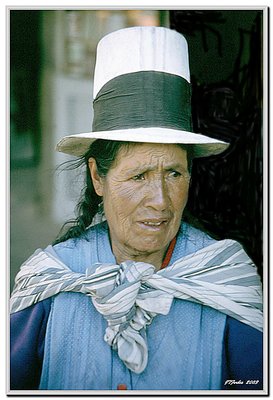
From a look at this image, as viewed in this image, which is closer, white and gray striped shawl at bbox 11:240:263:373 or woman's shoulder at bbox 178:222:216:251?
white and gray striped shawl at bbox 11:240:263:373

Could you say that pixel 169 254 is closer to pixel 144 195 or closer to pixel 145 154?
pixel 144 195

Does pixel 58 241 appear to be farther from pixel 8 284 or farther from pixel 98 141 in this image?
pixel 98 141

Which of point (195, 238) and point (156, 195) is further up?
point (156, 195)

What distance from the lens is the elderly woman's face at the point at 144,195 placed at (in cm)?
342

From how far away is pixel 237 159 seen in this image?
11.6ft

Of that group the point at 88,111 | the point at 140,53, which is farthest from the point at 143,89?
the point at 88,111

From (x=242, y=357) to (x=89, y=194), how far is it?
1.31m

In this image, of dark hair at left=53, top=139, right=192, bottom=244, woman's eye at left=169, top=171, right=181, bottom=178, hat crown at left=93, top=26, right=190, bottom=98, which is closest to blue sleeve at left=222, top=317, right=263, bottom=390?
woman's eye at left=169, top=171, right=181, bottom=178

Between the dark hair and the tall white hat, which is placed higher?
the tall white hat

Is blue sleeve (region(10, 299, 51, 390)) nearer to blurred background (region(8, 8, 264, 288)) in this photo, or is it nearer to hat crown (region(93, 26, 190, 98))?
blurred background (region(8, 8, 264, 288))

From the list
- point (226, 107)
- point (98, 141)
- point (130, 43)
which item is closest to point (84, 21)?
point (130, 43)

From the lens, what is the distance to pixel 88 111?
3.51 meters

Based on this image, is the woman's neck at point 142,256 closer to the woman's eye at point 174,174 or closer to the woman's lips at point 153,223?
the woman's lips at point 153,223

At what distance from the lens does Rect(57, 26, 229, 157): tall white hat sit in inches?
133
